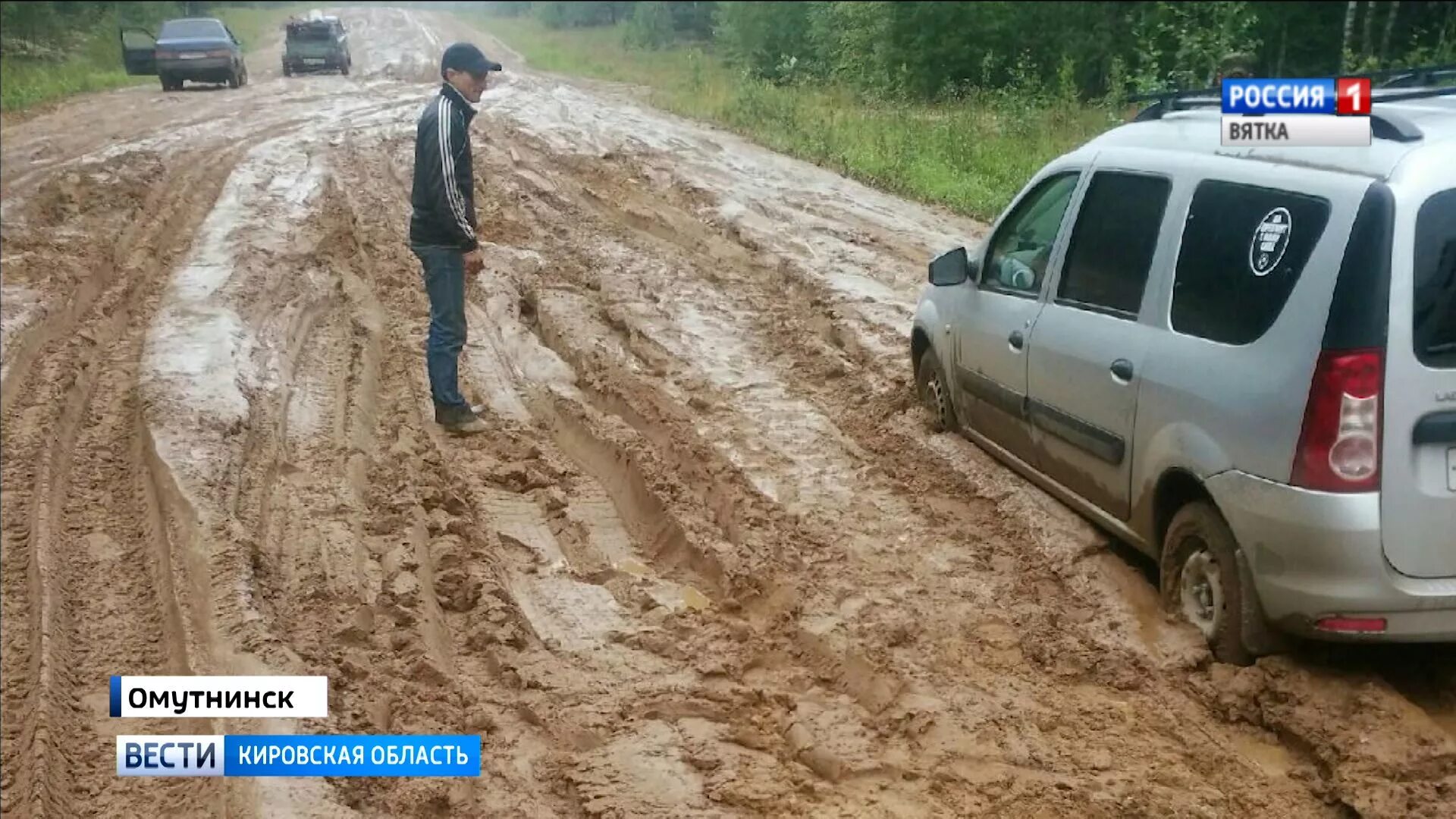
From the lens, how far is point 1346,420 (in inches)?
150

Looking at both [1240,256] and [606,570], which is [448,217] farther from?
[1240,256]

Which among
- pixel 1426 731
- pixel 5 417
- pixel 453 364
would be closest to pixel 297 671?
pixel 453 364

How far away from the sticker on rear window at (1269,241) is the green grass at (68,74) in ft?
79.9

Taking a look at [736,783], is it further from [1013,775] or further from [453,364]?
[453,364]

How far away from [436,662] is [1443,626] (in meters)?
3.30

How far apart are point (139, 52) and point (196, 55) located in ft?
13.8

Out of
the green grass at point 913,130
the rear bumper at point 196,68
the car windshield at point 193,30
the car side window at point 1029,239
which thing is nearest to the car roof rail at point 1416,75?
the car side window at point 1029,239

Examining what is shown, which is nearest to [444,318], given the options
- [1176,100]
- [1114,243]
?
[1114,243]

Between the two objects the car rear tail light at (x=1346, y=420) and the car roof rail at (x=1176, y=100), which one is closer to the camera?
the car rear tail light at (x=1346, y=420)

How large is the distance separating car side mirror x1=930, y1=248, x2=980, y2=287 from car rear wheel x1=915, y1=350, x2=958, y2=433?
61 centimetres

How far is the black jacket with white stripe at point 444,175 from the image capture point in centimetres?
720

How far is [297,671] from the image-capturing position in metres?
4.62

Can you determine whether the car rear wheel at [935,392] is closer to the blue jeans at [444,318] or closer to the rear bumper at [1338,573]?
the blue jeans at [444,318]

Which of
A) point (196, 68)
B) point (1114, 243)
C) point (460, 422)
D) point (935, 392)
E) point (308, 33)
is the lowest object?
point (460, 422)
